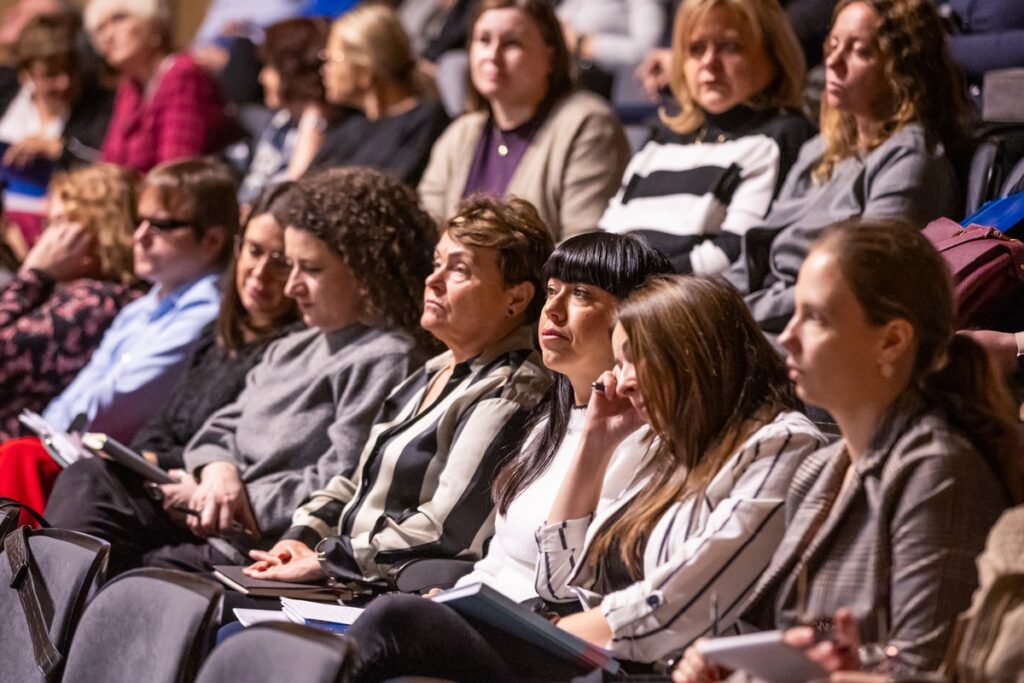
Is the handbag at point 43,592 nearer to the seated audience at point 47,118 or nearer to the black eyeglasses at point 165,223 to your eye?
the black eyeglasses at point 165,223

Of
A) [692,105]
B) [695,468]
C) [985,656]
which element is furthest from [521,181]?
[985,656]

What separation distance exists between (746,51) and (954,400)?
5.64 ft

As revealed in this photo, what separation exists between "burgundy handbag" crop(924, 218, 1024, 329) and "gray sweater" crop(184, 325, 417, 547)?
123 cm

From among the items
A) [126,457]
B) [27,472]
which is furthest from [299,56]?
[126,457]

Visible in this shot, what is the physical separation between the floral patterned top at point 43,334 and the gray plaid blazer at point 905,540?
2706 mm

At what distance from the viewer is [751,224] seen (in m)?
3.32

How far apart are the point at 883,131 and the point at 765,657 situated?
1660mm

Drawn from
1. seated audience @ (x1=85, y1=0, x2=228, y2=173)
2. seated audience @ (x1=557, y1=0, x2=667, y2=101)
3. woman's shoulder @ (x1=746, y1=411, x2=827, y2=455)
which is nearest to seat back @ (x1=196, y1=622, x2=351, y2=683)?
woman's shoulder @ (x1=746, y1=411, x2=827, y2=455)

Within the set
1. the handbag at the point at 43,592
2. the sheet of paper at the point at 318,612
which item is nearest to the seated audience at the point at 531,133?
the sheet of paper at the point at 318,612

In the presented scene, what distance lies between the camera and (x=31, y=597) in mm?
2260

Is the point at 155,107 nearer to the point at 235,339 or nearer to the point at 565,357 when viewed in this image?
the point at 235,339

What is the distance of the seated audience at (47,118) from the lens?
17.5 ft

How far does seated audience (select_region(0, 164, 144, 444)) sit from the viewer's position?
13.3 ft

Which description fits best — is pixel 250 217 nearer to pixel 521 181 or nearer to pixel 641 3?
pixel 521 181
